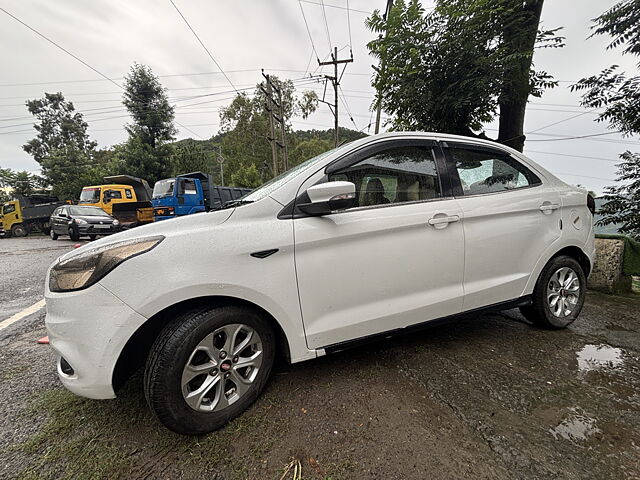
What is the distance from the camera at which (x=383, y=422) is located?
1.47m

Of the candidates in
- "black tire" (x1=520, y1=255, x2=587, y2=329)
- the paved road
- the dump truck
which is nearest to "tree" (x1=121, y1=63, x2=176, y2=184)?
the dump truck

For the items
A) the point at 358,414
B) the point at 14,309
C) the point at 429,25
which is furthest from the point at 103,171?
the point at 358,414

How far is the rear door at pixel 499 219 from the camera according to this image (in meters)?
2.01

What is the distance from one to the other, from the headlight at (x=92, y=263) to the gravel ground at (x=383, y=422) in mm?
816

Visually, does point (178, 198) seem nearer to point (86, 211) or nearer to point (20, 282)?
point (86, 211)

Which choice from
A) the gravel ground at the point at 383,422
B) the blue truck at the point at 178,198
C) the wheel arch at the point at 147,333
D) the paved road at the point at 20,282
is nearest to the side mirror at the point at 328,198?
the wheel arch at the point at 147,333

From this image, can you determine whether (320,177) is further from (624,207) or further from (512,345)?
(624,207)

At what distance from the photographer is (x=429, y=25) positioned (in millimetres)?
4816

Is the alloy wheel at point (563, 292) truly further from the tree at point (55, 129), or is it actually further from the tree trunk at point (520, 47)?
the tree at point (55, 129)

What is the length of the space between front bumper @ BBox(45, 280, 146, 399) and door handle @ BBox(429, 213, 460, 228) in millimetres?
1778

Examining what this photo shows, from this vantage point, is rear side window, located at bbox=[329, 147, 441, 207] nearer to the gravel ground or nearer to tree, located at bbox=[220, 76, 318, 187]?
the gravel ground

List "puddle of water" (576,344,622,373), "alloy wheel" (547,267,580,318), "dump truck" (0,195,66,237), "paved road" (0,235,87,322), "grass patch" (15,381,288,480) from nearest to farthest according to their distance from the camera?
"grass patch" (15,381,288,480), "puddle of water" (576,344,622,373), "alloy wheel" (547,267,580,318), "paved road" (0,235,87,322), "dump truck" (0,195,66,237)

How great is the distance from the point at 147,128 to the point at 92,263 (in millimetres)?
26110

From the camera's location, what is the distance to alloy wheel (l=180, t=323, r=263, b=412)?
1385 millimetres
